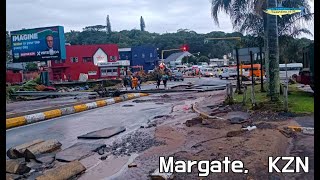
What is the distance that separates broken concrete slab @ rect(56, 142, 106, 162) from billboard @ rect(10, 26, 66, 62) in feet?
133

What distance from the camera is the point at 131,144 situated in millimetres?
10000

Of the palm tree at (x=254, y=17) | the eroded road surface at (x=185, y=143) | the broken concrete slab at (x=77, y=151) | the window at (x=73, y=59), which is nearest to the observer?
the eroded road surface at (x=185, y=143)

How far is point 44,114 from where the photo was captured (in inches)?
680

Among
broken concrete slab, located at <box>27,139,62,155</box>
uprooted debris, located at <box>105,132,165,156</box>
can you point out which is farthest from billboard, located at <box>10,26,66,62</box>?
broken concrete slab, located at <box>27,139,62,155</box>

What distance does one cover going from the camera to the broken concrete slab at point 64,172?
22.5 feet

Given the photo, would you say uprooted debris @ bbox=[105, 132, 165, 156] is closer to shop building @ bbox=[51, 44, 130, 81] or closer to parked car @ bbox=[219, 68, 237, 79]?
parked car @ bbox=[219, 68, 237, 79]

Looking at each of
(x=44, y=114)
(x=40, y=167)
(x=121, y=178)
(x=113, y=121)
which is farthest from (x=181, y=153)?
(x=44, y=114)

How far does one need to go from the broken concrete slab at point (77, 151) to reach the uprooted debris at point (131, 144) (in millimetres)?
383

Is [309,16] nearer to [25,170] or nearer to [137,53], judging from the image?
[25,170]

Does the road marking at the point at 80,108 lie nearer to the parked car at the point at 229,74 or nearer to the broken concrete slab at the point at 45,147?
the broken concrete slab at the point at 45,147

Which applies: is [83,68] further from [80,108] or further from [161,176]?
[161,176]

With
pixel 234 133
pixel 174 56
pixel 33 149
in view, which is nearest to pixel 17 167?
pixel 33 149

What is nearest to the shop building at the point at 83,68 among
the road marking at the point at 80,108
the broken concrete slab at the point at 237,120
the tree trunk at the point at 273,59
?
the road marking at the point at 80,108

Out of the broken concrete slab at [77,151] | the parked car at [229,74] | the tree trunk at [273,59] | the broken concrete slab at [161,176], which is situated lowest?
the broken concrete slab at [77,151]
